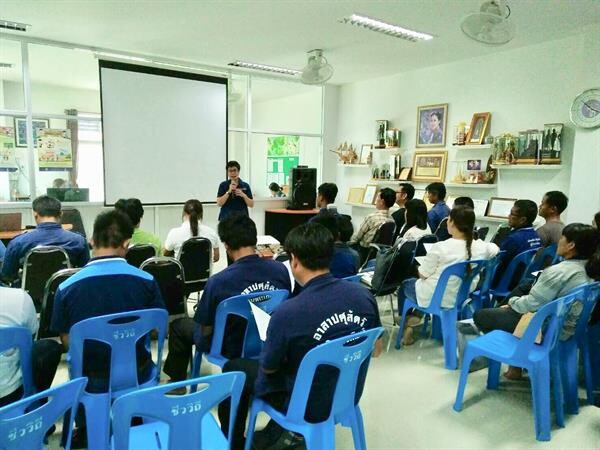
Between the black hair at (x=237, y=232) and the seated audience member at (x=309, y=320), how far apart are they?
0.44 meters

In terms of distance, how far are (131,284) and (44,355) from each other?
1.71 ft

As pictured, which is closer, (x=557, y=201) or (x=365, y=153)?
(x=557, y=201)

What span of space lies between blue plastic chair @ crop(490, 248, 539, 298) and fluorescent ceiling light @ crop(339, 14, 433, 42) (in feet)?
8.73

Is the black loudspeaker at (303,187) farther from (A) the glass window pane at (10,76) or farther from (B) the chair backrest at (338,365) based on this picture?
(B) the chair backrest at (338,365)

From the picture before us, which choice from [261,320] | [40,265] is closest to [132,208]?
[40,265]

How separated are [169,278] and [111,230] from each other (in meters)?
0.83

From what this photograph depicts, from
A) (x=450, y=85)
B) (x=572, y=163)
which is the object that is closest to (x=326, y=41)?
(x=450, y=85)

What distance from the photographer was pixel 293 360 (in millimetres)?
1602

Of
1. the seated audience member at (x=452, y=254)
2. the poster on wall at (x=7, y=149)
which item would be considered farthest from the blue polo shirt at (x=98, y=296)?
the poster on wall at (x=7, y=149)

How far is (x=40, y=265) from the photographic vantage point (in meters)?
2.83

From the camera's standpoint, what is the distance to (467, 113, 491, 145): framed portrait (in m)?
5.39

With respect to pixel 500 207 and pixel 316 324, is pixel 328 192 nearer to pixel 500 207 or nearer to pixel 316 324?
pixel 500 207

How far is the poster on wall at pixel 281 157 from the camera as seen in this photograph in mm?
8922

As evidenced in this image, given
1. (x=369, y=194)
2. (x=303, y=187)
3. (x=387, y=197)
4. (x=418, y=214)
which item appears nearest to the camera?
(x=418, y=214)
